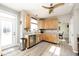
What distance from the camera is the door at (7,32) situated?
1818 mm

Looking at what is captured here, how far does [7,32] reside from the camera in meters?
1.89

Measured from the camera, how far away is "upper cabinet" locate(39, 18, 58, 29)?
1.92 meters

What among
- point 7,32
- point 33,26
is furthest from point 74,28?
point 7,32

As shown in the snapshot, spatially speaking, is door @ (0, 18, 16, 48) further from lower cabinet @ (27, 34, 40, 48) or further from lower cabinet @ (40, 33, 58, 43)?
lower cabinet @ (40, 33, 58, 43)

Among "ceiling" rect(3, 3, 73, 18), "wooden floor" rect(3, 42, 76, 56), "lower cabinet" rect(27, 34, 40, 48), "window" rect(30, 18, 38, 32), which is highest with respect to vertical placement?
"ceiling" rect(3, 3, 73, 18)

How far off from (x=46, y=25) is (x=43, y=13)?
10.4 inches

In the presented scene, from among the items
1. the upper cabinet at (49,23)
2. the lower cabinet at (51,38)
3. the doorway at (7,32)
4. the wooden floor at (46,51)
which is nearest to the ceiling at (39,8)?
the upper cabinet at (49,23)

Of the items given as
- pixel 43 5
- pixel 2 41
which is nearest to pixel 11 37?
pixel 2 41

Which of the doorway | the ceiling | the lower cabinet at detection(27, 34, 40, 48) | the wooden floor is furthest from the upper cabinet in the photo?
the doorway

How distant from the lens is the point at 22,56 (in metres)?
1.88

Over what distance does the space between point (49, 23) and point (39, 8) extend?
Answer: 1.24 feet

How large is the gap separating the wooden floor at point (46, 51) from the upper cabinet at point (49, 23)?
1.21 feet

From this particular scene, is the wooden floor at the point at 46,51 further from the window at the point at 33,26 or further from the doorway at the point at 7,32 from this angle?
the window at the point at 33,26

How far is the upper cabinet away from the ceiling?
Answer: 0.11m
